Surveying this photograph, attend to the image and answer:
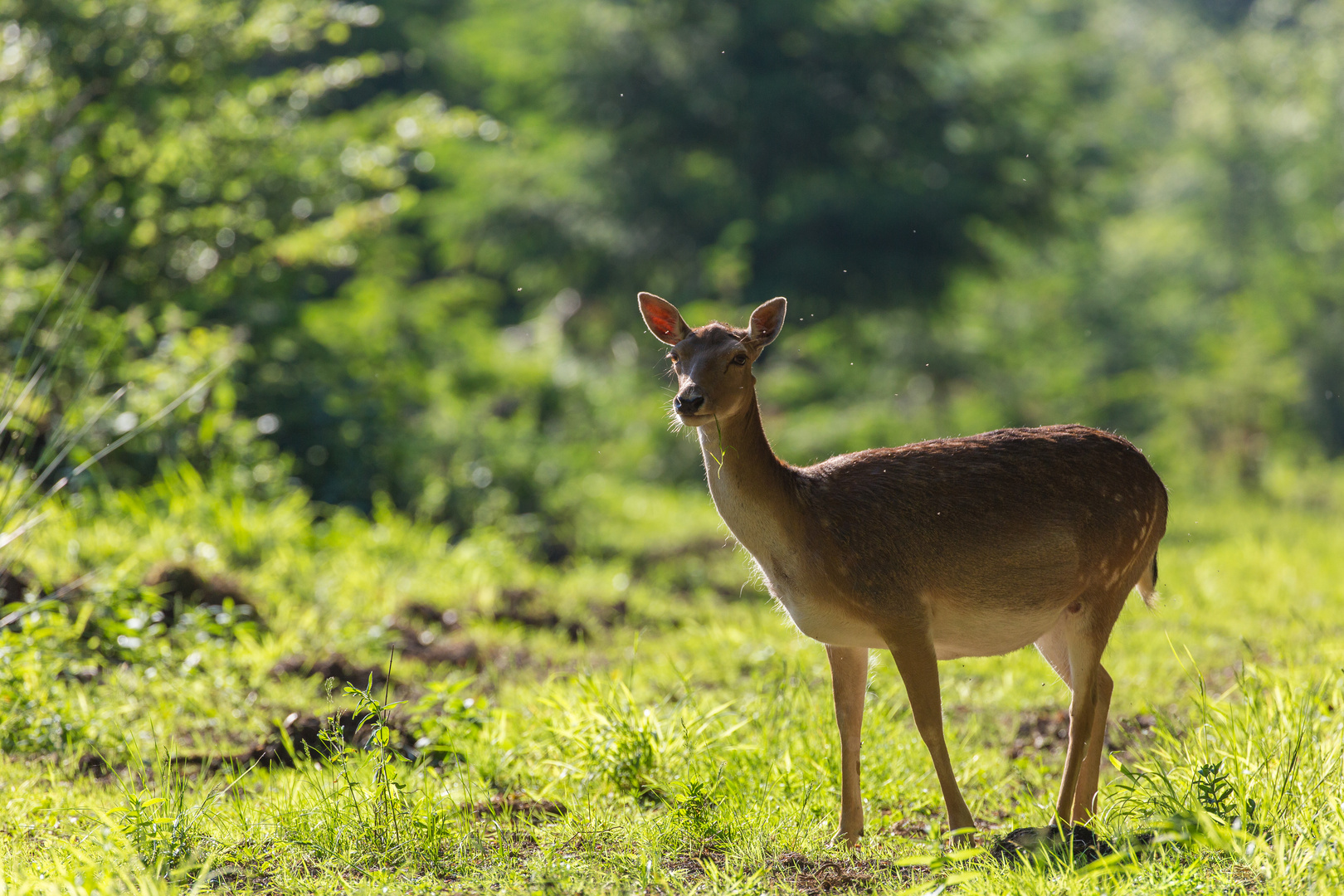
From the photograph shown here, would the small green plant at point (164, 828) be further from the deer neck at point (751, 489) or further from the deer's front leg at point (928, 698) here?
the deer's front leg at point (928, 698)

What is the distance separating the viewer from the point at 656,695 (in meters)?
6.16

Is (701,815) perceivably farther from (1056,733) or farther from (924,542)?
(1056,733)

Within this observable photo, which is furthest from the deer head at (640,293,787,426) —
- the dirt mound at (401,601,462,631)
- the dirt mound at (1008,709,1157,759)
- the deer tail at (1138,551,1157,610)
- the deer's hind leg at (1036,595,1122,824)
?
the dirt mound at (401,601,462,631)

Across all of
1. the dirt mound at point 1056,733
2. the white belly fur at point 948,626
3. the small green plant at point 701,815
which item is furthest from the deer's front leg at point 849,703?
the dirt mound at point 1056,733

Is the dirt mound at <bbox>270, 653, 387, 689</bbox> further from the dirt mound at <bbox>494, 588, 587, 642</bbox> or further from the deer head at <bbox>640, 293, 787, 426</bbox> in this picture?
the deer head at <bbox>640, 293, 787, 426</bbox>

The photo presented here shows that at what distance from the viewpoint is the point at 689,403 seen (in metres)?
3.99

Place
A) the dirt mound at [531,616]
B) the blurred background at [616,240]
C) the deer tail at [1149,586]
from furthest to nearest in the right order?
the blurred background at [616,240], the dirt mound at [531,616], the deer tail at [1149,586]

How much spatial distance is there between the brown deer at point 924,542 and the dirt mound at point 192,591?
3.48 m

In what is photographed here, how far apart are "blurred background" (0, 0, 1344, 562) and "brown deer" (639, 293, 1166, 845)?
3.00 feet

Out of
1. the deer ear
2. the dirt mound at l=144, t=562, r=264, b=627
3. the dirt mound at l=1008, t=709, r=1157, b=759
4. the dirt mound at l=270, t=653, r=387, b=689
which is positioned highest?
the deer ear

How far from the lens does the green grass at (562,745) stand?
3785mm

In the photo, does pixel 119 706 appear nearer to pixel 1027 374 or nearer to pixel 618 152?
pixel 618 152

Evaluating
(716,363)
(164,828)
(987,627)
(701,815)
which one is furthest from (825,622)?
(164,828)

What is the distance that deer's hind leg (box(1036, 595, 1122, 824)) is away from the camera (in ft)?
14.2
